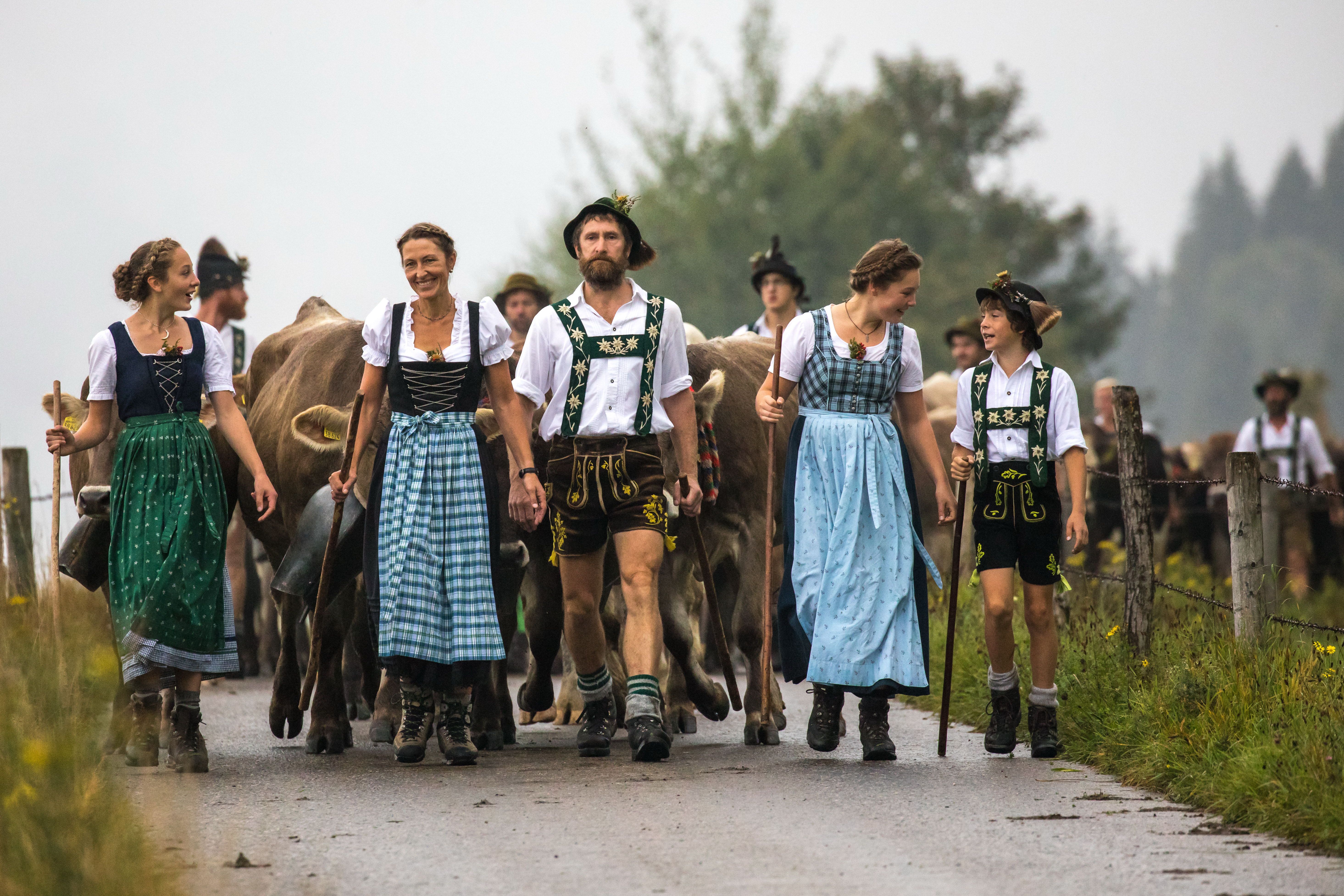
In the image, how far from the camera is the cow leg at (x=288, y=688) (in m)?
8.37

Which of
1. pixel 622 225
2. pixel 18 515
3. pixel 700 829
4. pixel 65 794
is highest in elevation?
pixel 622 225

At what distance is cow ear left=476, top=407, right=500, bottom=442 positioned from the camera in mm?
7730

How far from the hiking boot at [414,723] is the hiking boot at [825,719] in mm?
1525

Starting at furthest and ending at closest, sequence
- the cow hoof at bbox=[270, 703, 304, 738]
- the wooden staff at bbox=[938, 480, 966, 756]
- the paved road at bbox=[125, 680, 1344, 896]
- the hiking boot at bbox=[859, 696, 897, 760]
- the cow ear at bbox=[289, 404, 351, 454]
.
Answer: the cow hoof at bbox=[270, 703, 304, 738], the cow ear at bbox=[289, 404, 351, 454], the wooden staff at bbox=[938, 480, 966, 756], the hiking boot at bbox=[859, 696, 897, 760], the paved road at bbox=[125, 680, 1344, 896]

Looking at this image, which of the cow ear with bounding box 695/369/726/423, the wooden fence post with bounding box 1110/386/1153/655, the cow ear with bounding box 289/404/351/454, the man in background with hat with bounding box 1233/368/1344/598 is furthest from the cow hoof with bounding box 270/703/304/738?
the man in background with hat with bounding box 1233/368/1344/598

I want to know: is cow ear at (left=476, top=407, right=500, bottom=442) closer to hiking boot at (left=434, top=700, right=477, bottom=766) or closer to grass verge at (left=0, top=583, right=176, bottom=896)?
hiking boot at (left=434, top=700, right=477, bottom=766)

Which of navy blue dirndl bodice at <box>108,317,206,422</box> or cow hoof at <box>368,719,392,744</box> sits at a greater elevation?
navy blue dirndl bodice at <box>108,317,206,422</box>

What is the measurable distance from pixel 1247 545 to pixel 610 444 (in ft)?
8.71

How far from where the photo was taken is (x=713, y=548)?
8578mm

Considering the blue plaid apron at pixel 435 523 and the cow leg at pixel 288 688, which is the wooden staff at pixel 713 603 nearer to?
the blue plaid apron at pixel 435 523

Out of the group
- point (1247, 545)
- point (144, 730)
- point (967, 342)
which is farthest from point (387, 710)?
point (967, 342)

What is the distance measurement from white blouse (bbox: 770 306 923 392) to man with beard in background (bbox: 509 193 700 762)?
1.49ft

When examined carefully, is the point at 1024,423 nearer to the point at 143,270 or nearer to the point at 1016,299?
the point at 1016,299

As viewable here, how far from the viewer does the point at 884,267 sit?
750 cm
